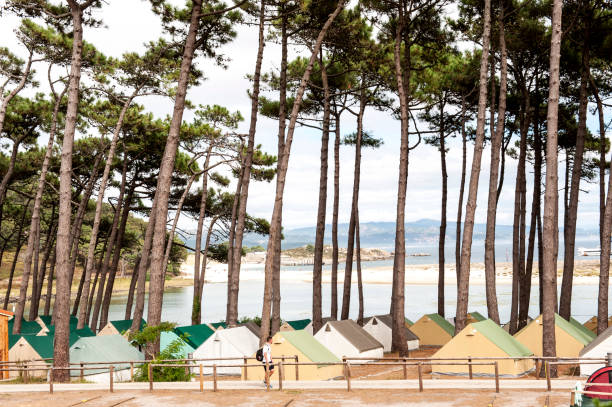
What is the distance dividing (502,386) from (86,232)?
1903 inches

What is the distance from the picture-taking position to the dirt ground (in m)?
11.2

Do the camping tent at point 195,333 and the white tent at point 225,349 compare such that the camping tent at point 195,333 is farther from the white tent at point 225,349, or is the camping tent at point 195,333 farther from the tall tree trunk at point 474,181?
the tall tree trunk at point 474,181

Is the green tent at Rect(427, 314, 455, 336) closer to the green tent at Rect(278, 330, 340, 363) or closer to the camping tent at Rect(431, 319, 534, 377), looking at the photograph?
the camping tent at Rect(431, 319, 534, 377)

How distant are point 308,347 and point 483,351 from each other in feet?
17.5

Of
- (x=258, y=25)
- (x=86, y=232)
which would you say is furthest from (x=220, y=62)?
(x=86, y=232)

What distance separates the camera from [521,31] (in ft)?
83.7

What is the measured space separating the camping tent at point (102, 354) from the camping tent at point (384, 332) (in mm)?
10671

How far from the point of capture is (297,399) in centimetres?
1202

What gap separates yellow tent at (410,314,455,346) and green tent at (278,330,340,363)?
11809 mm

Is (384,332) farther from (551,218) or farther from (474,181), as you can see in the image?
(551,218)

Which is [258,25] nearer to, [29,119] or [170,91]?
[170,91]

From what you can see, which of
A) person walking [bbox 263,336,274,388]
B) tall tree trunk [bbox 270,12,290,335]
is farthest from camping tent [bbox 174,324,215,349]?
person walking [bbox 263,336,274,388]

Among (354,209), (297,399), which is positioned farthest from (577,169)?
(297,399)

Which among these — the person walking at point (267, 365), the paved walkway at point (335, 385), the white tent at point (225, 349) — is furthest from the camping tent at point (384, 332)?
the person walking at point (267, 365)
